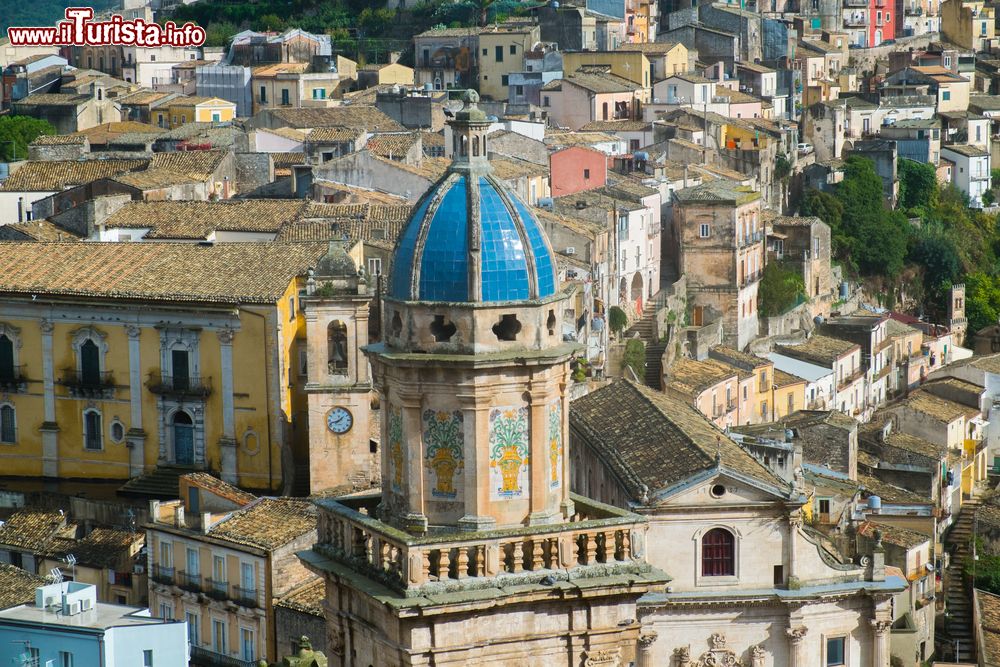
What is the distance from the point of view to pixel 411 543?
1612 centimetres

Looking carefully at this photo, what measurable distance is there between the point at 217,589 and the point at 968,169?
61752 mm

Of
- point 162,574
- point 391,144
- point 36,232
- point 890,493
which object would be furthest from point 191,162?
point 162,574

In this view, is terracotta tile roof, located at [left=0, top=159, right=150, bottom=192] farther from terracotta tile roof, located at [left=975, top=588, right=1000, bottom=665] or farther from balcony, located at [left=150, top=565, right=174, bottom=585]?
terracotta tile roof, located at [left=975, top=588, right=1000, bottom=665]

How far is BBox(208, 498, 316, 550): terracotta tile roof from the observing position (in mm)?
37156

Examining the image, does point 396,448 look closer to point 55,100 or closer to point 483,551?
point 483,551

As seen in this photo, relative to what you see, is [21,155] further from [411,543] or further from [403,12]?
[411,543]

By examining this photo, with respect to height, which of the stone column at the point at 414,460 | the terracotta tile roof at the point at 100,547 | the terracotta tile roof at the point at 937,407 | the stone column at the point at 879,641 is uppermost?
the stone column at the point at 414,460

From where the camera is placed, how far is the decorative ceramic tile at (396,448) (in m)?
16.8

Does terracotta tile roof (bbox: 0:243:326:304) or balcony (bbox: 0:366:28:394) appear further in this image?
balcony (bbox: 0:366:28:394)

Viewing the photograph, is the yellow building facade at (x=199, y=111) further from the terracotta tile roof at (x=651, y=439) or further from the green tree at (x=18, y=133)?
the terracotta tile roof at (x=651, y=439)

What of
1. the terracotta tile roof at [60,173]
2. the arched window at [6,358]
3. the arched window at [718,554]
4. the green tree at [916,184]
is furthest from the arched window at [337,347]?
the green tree at [916,184]

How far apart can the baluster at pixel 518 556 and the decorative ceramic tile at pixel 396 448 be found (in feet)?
3.44

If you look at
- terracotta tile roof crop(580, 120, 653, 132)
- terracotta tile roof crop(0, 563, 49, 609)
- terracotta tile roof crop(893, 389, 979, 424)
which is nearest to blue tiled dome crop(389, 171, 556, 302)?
terracotta tile roof crop(0, 563, 49, 609)

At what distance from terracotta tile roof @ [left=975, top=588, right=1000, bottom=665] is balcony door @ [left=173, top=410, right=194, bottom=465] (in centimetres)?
1652
